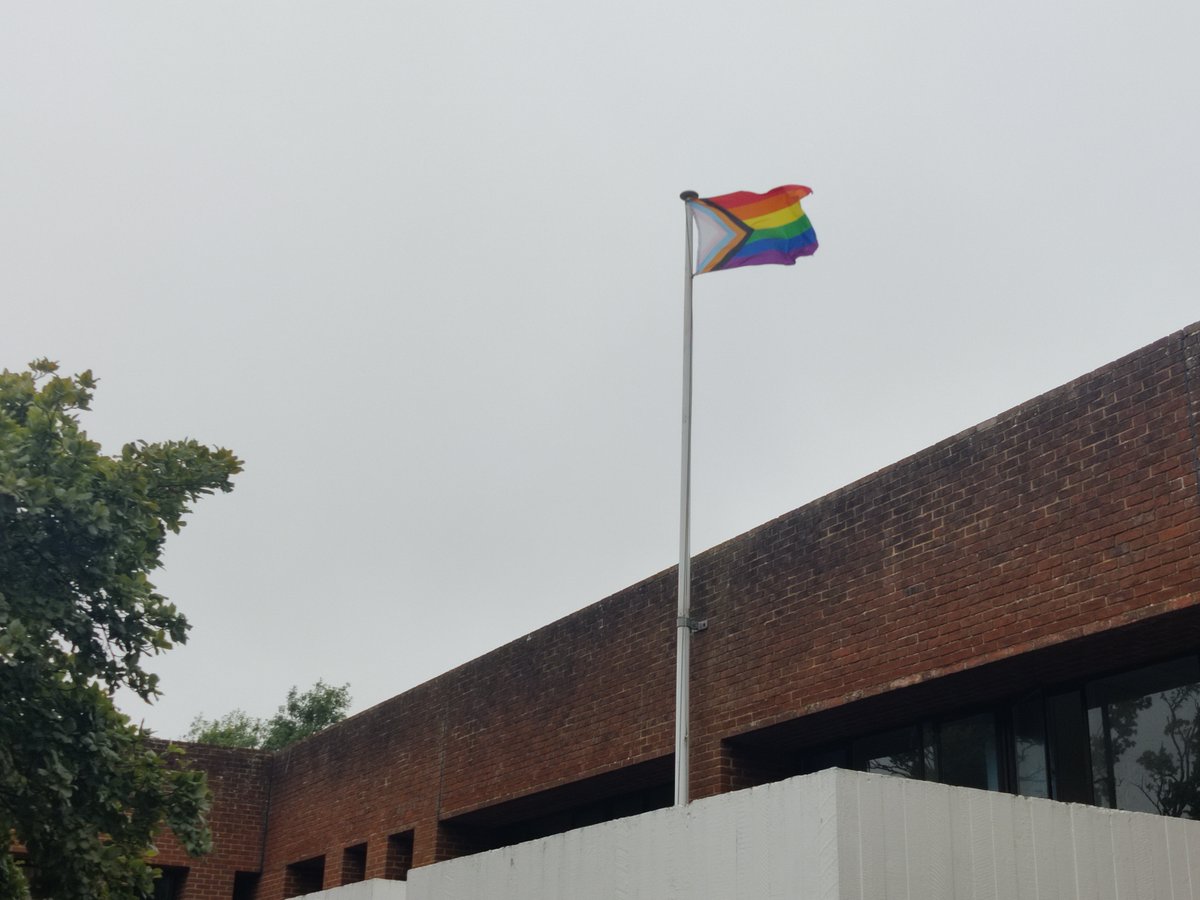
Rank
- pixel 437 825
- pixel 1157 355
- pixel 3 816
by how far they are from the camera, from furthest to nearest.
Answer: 1. pixel 437 825
2. pixel 3 816
3. pixel 1157 355

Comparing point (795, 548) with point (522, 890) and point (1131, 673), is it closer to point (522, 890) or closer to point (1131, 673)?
point (1131, 673)

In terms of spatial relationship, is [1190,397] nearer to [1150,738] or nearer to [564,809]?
[1150,738]

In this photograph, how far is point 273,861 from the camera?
77.3ft

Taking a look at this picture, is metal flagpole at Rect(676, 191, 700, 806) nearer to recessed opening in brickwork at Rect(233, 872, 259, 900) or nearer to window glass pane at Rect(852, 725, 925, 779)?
window glass pane at Rect(852, 725, 925, 779)

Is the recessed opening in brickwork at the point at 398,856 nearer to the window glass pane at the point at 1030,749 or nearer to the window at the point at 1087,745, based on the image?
the window at the point at 1087,745

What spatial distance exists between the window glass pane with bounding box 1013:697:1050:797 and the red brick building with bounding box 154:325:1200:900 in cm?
2

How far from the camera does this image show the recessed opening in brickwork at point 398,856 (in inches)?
768

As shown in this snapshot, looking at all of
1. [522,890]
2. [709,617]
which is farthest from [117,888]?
[709,617]

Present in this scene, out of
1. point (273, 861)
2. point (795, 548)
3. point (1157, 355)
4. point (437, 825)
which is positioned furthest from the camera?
point (273, 861)

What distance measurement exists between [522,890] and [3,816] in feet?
16.1

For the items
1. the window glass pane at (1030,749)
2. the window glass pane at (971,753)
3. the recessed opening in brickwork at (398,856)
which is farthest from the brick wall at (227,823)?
the window glass pane at (1030,749)

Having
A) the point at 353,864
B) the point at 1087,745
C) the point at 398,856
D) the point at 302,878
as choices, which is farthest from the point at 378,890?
the point at 302,878

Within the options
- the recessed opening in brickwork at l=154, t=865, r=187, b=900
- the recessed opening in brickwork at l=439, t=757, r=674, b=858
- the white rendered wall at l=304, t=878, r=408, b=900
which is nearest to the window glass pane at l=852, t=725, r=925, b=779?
the recessed opening in brickwork at l=439, t=757, r=674, b=858

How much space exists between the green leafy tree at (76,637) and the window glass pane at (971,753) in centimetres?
641
